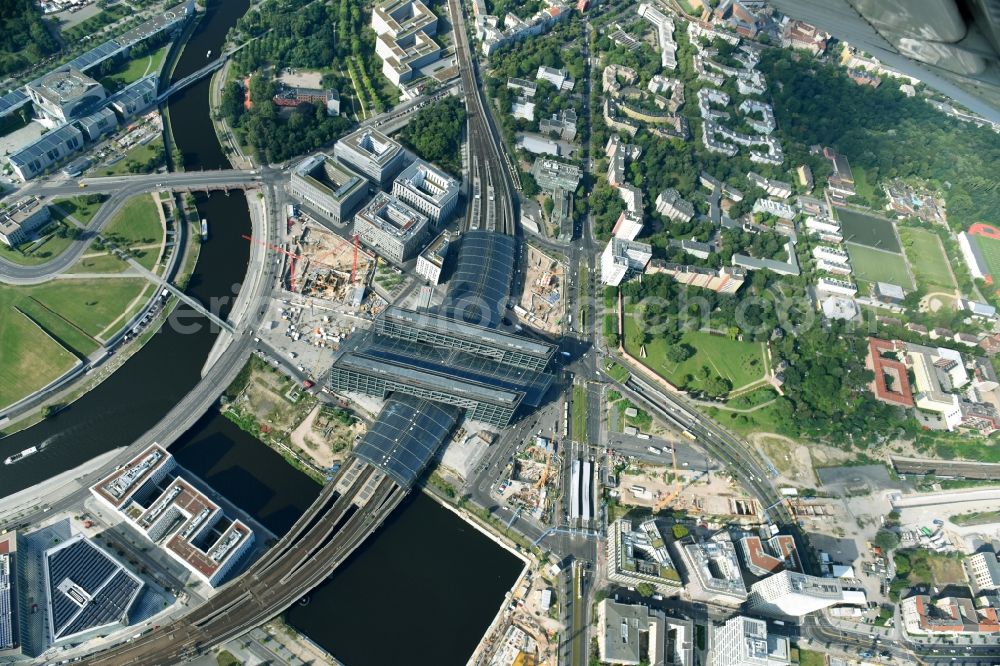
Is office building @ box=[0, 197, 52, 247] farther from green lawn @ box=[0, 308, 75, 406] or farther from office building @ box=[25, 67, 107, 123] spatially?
office building @ box=[25, 67, 107, 123]

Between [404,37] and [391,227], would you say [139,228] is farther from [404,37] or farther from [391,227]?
[404,37]

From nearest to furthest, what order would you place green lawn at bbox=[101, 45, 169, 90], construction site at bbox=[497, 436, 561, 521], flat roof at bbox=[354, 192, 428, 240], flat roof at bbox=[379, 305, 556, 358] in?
construction site at bbox=[497, 436, 561, 521] → flat roof at bbox=[379, 305, 556, 358] → flat roof at bbox=[354, 192, 428, 240] → green lawn at bbox=[101, 45, 169, 90]

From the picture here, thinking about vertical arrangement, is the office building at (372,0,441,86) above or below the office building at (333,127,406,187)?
above

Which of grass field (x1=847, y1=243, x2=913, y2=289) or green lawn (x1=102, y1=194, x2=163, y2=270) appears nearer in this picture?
green lawn (x1=102, y1=194, x2=163, y2=270)

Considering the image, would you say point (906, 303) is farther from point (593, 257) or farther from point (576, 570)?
point (576, 570)

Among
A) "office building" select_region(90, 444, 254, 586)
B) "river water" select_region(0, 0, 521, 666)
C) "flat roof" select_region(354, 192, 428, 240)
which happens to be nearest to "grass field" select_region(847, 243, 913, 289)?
"flat roof" select_region(354, 192, 428, 240)

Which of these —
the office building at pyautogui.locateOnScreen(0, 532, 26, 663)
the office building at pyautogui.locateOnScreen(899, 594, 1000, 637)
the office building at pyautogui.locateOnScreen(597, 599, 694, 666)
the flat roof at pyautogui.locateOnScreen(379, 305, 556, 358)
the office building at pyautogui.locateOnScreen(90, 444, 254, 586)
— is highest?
the flat roof at pyautogui.locateOnScreen(379, 305, 556, 358)
